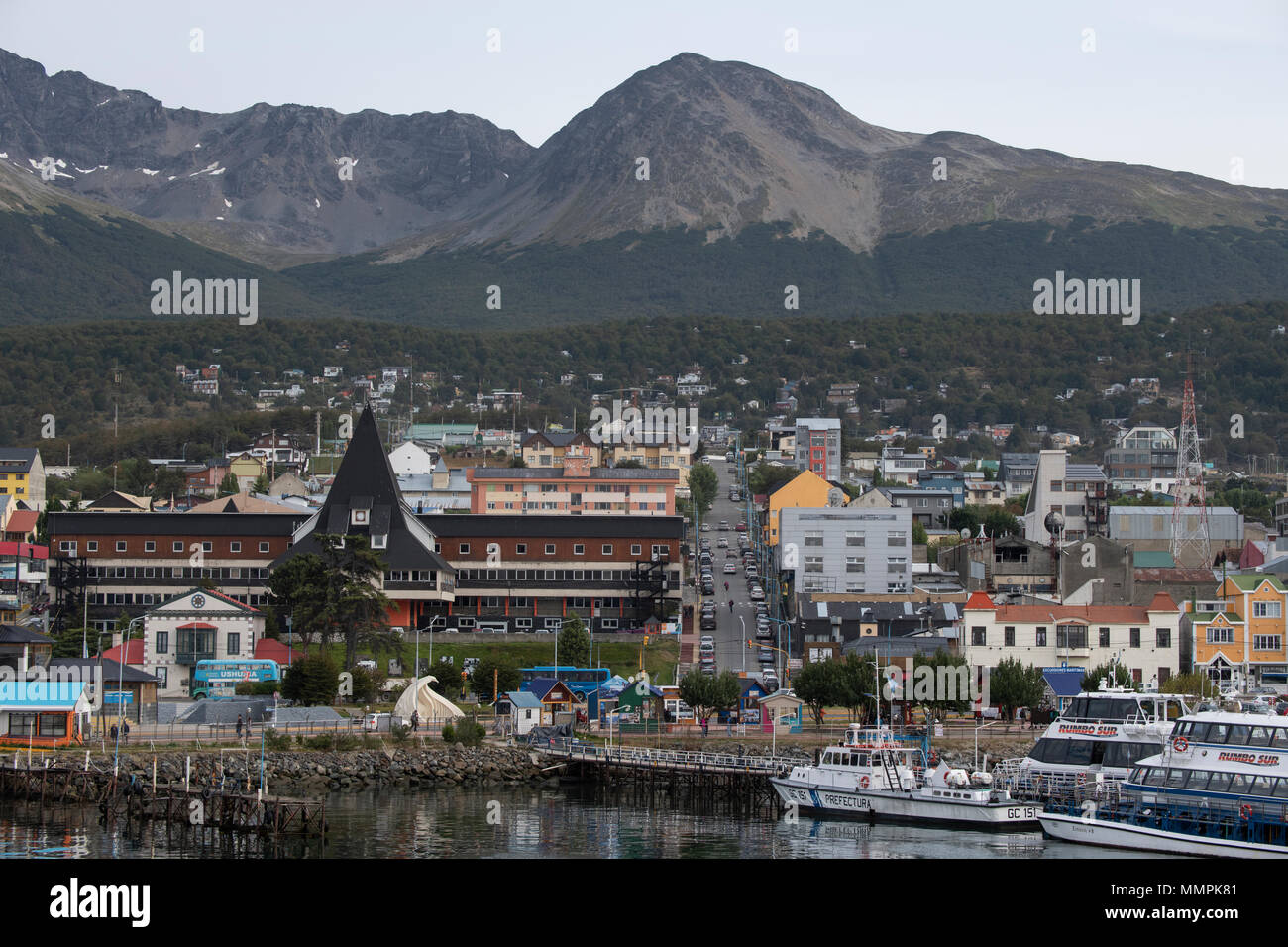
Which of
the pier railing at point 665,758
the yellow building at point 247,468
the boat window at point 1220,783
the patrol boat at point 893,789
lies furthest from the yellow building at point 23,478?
the boat window at point 1220,783

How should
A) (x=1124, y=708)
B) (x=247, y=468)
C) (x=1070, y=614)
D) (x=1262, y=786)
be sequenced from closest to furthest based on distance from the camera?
(x=1262, y=786) < (x=1124, y=708) < (x=1070, y=614) < (x=247, y=468)

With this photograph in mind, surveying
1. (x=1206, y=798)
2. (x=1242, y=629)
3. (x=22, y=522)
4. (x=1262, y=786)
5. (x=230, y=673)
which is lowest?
(x=230, y=673)

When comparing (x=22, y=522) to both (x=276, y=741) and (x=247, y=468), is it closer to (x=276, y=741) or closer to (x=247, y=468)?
(x=247, y=468)

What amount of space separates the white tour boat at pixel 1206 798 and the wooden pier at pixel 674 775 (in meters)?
12.1

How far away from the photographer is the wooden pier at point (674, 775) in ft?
174

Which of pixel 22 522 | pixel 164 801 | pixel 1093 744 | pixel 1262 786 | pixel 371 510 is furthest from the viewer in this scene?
pixel 22 522

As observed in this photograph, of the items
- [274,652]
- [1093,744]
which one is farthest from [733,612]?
[1093,744]

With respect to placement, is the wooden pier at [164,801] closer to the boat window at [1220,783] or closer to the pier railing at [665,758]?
the pier railing at [665,758]

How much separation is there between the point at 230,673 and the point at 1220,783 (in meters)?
Answer: 39.5

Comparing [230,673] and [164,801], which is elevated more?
[230,673]

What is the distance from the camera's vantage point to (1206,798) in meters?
40.1

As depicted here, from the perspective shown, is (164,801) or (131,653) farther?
(131,653)
